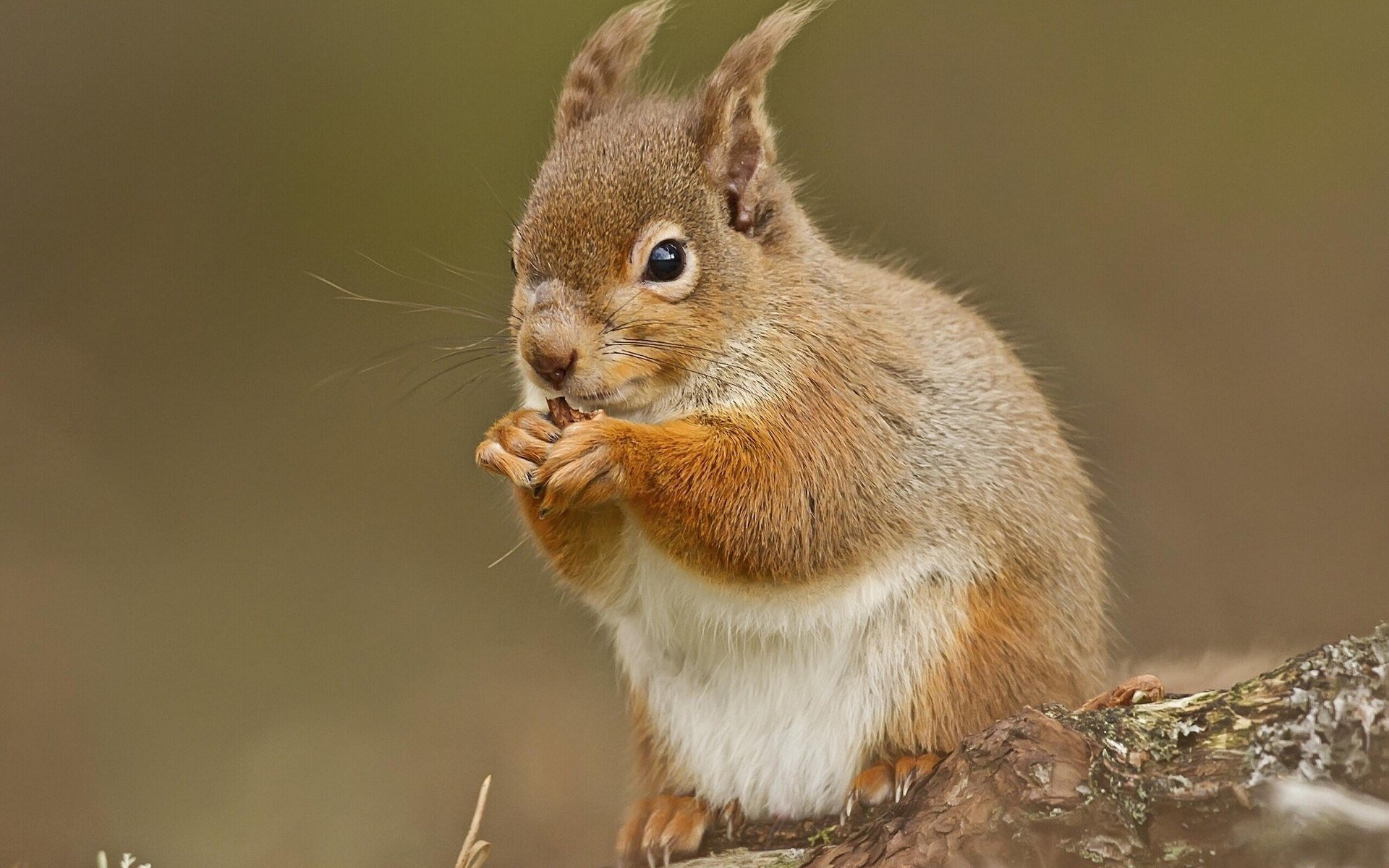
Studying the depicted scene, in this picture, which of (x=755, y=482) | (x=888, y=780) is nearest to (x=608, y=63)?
(x=755, y=482)

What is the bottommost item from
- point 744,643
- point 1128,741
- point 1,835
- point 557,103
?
point 1128,741

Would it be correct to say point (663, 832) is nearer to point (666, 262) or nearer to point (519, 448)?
point (519, 448)

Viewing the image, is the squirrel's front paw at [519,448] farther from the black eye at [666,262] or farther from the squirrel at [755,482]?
the black eye at [666,262]

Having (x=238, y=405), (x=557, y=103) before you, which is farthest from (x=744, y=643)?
(x=238, y=405)

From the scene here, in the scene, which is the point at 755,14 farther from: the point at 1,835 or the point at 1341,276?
the point at 1,835

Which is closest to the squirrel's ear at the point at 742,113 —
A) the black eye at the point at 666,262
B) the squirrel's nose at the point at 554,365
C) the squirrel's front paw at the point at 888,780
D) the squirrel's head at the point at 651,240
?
the squirrel's head at the point at 651,240

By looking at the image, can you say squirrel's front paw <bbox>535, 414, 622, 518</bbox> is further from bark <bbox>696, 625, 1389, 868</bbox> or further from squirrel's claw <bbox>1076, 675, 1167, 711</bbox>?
squirrel's claw <bbox>1076, 675, 1167, 711</bbox>

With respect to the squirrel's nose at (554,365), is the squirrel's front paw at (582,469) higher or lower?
lower
